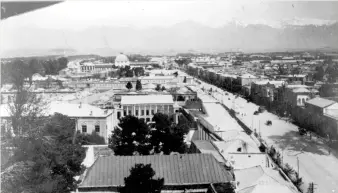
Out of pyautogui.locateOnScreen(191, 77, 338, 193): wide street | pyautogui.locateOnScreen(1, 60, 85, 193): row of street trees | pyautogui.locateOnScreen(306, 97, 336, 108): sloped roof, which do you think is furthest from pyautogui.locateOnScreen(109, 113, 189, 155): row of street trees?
pyautogui.locateOnScreen(306, 97, 336, 108): sloped roof

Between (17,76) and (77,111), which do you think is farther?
(77,111)

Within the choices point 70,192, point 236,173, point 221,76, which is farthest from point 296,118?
point 221,76

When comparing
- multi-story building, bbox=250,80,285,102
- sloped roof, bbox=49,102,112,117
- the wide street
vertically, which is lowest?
the wide street

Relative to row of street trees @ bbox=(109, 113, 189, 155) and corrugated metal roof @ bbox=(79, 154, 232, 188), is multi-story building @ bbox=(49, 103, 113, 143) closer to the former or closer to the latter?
row of street trees @ bbox=(109, 113, 189, 155)

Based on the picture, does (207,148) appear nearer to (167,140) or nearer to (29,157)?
(167,140)

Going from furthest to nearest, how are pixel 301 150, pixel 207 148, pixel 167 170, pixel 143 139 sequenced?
pixel 301 150
pixel 207 148
pixel 143 139
pixel 167 170

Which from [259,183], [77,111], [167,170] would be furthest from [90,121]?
[259,183]
